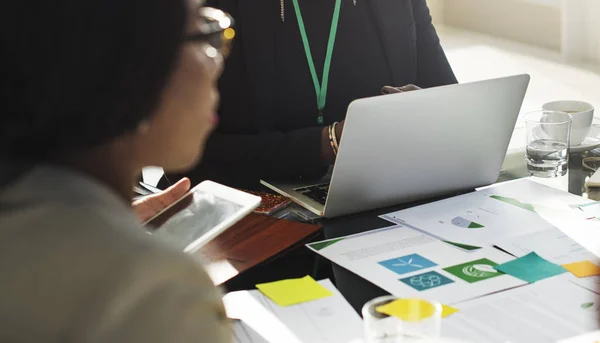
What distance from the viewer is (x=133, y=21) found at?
2.02 feet

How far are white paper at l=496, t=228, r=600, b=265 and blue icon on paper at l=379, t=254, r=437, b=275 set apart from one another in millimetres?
142

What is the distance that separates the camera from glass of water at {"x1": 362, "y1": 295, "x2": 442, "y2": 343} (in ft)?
3.42

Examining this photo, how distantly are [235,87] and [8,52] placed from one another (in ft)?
4.65

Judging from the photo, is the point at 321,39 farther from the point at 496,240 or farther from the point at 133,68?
the point at 133,68

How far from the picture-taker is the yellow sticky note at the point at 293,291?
1239 millimetres

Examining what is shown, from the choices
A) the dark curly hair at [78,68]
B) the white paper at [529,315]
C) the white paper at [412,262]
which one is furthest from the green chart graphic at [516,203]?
the dark curly hair at [78,68]

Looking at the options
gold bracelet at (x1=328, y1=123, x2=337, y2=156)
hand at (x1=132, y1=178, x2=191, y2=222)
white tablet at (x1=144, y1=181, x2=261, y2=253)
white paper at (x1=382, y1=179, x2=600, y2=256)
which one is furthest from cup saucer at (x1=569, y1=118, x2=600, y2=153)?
hand at (x1=132, y1=178, x2=191, y2=222)

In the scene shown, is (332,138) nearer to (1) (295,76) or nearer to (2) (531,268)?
(1) (295,76)

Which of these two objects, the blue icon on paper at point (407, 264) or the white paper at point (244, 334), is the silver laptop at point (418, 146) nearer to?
the blue icon on paper at point (407, 264)

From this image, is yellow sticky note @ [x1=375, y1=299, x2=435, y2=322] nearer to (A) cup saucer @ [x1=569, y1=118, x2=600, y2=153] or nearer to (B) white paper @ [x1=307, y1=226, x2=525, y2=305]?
(B) white paper @ [x1=307, y1=226, x2=525, y2=305]

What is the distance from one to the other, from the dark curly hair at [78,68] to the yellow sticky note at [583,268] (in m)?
0.85

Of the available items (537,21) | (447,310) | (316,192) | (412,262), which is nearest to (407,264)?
(412,262)

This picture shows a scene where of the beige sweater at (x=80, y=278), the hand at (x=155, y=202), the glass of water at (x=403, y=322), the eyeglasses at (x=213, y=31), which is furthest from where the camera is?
the hand at (x=155, y=202)

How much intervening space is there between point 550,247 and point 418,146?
11.9 inches
